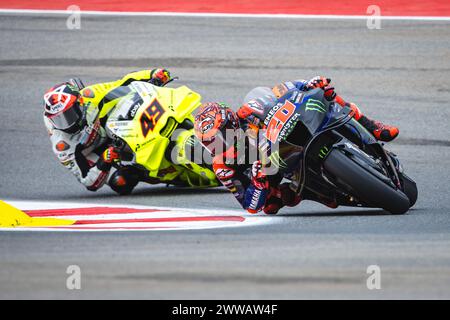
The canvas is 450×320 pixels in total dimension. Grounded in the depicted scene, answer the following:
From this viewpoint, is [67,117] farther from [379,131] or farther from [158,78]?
[379,131]

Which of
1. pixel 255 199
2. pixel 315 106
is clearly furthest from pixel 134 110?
pixel 315 106

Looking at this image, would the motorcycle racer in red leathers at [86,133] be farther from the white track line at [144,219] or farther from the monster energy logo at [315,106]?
the monster energy logo at [315,106]

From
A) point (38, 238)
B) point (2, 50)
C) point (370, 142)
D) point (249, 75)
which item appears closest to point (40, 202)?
point (38, 238)

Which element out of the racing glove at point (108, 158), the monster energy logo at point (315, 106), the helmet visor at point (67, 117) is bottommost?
the racing glove at point (108, 158)

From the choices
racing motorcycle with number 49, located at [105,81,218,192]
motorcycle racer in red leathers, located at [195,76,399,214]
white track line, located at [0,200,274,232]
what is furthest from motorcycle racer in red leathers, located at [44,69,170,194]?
motorcycle racer in red leathers, located at [195,76,399,214]

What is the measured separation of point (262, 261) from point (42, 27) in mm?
10865

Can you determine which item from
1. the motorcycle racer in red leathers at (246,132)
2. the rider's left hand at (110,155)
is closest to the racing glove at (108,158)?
the rider's left hand at (110,155)

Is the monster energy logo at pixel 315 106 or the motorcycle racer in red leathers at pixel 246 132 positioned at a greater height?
the monster energy logo at pixel 315 106

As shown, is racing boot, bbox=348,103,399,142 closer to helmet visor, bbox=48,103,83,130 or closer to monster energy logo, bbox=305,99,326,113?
monster energy logo, bbox=305,99,326,113

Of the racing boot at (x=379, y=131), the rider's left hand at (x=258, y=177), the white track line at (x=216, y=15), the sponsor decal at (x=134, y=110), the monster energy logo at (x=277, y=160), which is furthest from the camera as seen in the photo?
the white track line at (x=216, y=15)

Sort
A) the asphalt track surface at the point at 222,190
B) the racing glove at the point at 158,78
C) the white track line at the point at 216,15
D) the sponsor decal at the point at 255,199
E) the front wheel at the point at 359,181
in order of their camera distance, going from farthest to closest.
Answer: the white track line at the point at 216,15, the racing glove at the point at 158,78, the sponsor decal at the point at 255,199, the front wheel at the point at 359,181, the asphalt track surface at the point at 222,190

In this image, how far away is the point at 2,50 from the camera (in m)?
17.4

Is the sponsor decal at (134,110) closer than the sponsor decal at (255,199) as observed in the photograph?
No

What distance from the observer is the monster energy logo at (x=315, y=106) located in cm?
975
